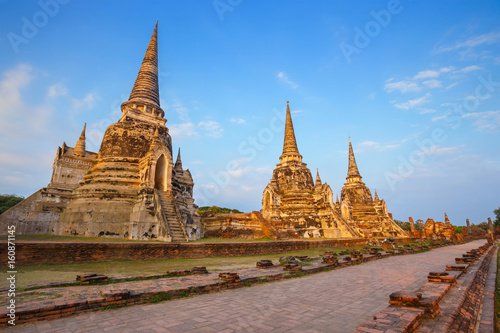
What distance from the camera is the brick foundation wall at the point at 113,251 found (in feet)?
26.4

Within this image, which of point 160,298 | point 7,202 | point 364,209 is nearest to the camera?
point 160,298

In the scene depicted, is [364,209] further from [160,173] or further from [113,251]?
[113,251]

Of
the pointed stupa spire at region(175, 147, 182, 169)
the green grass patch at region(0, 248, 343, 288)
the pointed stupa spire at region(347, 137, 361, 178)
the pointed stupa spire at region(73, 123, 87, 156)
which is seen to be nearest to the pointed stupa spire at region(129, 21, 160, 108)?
the pointed stupa spire at region(175, 147, 182, 169)

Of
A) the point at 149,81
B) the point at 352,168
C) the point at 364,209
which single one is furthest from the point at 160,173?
the point at 352,168

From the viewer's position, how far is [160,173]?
1709 cm

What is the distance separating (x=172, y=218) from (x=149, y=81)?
13.2 metres

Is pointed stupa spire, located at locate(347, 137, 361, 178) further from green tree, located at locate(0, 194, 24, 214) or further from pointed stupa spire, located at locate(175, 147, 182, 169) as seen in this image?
green tree, located at locate(0, 194, 24, 214)

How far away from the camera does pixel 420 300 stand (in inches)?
146

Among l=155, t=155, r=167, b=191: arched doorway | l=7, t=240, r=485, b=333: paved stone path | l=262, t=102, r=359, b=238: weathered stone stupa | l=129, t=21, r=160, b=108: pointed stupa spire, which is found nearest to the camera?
l=7, t=240, r=485, b=333: paved stone path

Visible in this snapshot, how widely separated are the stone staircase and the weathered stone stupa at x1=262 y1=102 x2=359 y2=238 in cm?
985

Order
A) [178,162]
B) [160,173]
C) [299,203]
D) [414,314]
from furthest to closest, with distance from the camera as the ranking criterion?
[299,203] < [178,162] < [160,173] < [414,314]

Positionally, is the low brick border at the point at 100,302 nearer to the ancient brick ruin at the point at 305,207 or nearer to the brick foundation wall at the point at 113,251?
the brick foundation wall at the point at 113,251

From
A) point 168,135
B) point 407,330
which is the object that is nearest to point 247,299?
point 407,330

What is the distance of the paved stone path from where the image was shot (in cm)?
345
